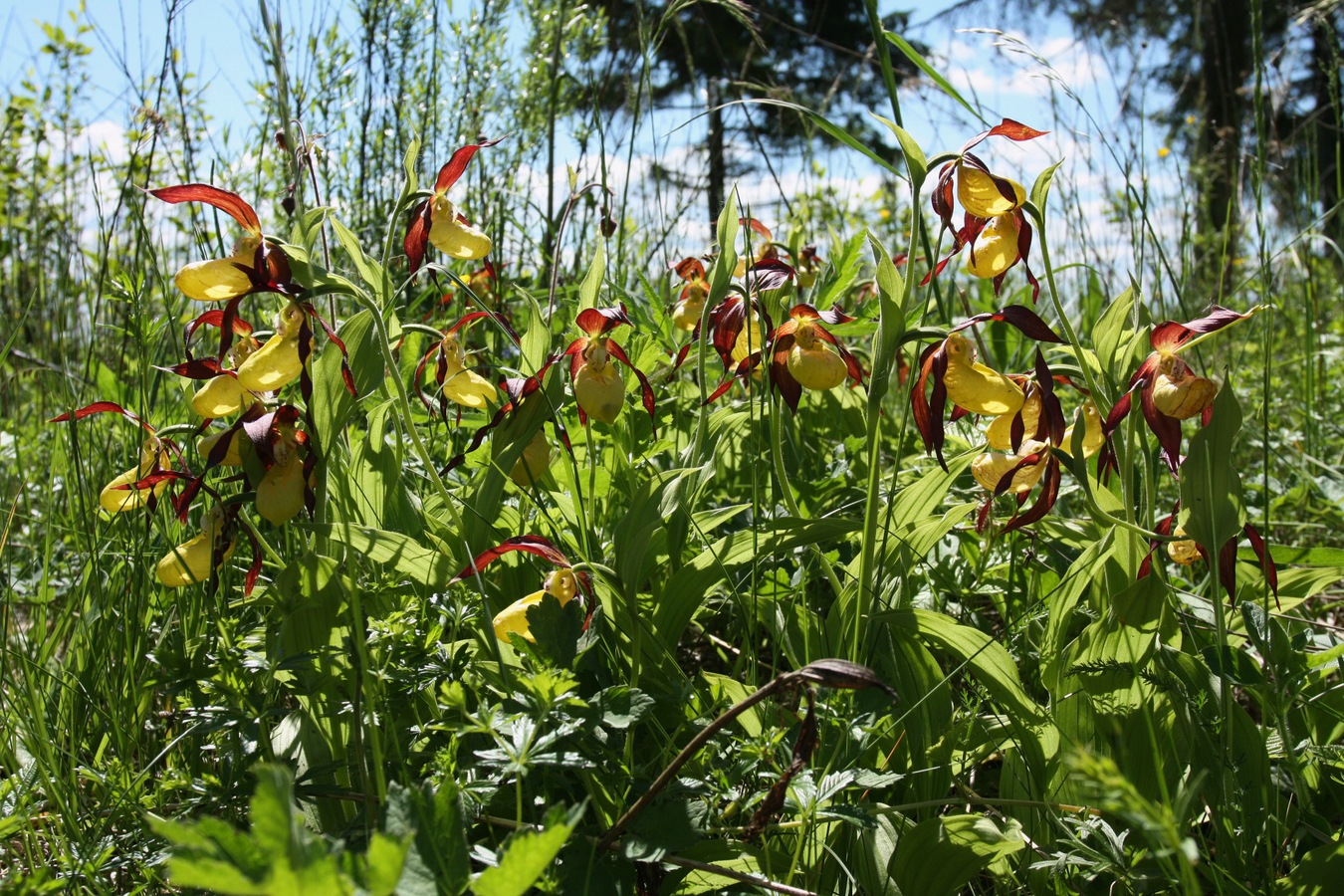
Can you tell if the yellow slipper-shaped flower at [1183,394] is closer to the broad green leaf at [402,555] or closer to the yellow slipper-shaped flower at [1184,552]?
the yellow slipper-shaped flower at [1184,552]

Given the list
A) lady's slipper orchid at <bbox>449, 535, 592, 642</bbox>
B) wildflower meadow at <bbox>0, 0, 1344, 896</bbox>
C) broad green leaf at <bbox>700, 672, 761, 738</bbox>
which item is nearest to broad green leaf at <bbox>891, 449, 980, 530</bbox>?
wildflower meadow at <bbox>0, 0, 1344, 896</bbox>

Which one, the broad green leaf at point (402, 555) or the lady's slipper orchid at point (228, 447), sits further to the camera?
the broad green leaf at point (402, 555)

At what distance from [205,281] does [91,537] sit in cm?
46

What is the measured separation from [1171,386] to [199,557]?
1140 millimetres

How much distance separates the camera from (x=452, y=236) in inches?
50.5

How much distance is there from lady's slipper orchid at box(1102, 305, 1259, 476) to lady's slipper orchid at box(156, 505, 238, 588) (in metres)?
1.03

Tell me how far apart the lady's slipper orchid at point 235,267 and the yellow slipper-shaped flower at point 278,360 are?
5 centimetres

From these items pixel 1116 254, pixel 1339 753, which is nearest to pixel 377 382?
pixel 1339 753

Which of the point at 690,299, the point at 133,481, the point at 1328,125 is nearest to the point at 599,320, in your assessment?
the point at 133,481

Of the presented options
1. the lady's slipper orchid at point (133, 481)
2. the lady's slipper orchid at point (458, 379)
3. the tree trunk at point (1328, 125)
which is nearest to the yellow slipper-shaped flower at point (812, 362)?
the lady's slipper orchid at point (458, 379)

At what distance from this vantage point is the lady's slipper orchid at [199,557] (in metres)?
1.07

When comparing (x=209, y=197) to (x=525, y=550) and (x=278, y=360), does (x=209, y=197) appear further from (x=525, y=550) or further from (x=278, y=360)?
(x=525, y=550)

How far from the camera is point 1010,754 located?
105 centimetres

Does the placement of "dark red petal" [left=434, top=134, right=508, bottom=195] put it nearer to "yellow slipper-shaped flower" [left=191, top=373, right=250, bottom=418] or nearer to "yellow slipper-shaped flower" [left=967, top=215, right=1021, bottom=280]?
"yellow slipper-shaped flower" [left=191, top=373, right=250, bottom=418]
